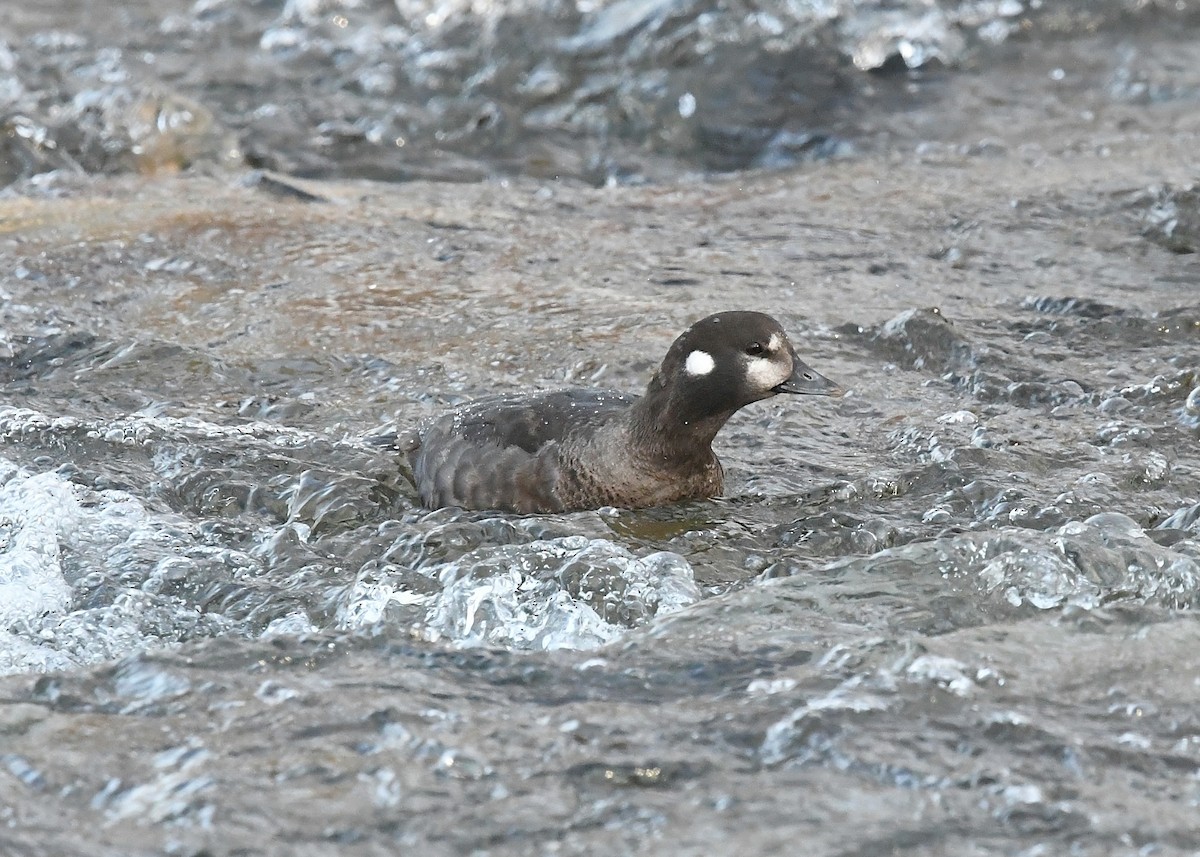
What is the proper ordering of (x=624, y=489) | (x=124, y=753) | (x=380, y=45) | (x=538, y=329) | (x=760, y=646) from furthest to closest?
1. (x=380, y=45)
2. (x=538, y=329)
3. (x=624, y=489)
4. (x=760, y=646)
5. (x=124, y=753)

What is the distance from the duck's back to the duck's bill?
586mm

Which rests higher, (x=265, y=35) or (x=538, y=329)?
(x=265, y=35)

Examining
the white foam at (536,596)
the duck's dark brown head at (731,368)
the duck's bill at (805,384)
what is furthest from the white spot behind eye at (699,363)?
the white foam at (536,596)

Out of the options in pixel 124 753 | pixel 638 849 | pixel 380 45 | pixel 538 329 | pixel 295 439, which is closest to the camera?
pixel 638 849

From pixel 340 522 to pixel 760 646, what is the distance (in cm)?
170

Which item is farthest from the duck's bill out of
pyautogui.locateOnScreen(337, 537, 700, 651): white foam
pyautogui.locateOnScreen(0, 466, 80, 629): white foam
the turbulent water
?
pyautogui.locateOnScreen(0, 466, 80, 629): white foam

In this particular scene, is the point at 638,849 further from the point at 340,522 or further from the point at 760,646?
the point at 340,522

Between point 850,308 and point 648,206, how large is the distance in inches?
72.9

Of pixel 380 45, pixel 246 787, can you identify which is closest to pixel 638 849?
pixel 246 787

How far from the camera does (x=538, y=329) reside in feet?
22.5

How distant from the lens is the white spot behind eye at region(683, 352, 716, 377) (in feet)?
16.8

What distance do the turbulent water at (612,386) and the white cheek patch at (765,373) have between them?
1.46 feet

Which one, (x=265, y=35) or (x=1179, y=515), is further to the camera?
(x=265, y=35)

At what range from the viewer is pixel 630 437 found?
5312 millimetres
